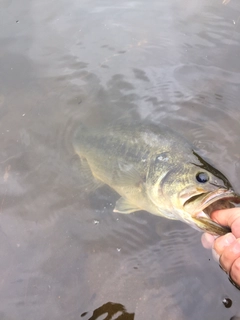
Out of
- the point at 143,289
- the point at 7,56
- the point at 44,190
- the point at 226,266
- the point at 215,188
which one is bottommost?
the point at 143,289

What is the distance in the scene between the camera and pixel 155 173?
12.0 feet

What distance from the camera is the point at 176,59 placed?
5.72 metres

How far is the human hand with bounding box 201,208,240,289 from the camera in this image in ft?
8.01

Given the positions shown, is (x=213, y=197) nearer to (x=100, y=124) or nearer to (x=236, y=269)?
(x=236, y=269)

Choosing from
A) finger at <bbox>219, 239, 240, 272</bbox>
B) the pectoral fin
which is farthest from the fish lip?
the pectoral fin

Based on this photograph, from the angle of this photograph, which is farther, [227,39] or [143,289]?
[227,39]

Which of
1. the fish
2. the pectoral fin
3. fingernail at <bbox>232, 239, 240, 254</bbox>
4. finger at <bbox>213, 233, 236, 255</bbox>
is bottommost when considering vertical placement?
the pectoral fin


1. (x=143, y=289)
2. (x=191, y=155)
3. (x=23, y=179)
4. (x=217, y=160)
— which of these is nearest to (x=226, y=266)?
(x=143, y=289)

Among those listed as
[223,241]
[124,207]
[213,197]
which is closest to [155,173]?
[124,207]

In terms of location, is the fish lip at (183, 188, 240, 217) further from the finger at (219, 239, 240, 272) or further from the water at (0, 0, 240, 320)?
the water at (0, 0, 240, 320)

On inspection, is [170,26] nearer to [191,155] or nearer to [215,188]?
[191,155]

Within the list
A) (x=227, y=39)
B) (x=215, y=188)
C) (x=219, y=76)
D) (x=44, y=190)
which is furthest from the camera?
(x=227, y=39)

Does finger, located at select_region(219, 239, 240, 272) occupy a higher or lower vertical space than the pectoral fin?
higher

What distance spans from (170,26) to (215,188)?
4.41 meters
